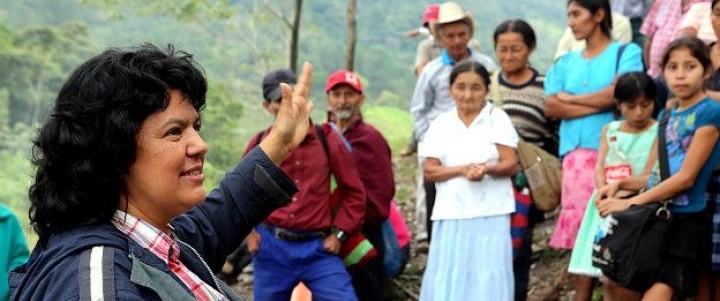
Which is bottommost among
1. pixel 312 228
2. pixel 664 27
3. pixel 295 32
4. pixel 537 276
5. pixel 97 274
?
pixel 537 276

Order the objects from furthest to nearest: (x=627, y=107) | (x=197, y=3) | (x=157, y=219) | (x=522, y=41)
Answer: (x=197, y=3) → (x=522, y=41) → (x=627, y=107) → (x=157, y=219)

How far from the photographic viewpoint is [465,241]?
17.9ft

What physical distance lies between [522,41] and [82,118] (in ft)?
14.2

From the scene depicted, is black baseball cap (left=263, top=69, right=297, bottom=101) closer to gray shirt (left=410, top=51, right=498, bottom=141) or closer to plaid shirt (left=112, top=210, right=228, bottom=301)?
gray shirt (left=410, top=51, right=498, bottom=141)

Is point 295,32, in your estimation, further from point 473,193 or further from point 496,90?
point 473,193

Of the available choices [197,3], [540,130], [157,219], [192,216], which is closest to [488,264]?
[540,130]

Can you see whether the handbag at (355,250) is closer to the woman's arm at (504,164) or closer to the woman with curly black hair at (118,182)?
the woman's arm at (504,164)

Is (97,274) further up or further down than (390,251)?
further up

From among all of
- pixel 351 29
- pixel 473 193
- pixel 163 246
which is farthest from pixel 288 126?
pixel 351 29

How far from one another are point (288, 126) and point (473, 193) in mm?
2540

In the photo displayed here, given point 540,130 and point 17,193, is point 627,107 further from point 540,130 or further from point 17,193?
point 17,193

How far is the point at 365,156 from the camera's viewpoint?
610cm

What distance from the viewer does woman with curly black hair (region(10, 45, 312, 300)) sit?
2062 mm

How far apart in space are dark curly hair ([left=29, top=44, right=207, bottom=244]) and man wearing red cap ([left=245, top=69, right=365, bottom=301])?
3.14 metres
